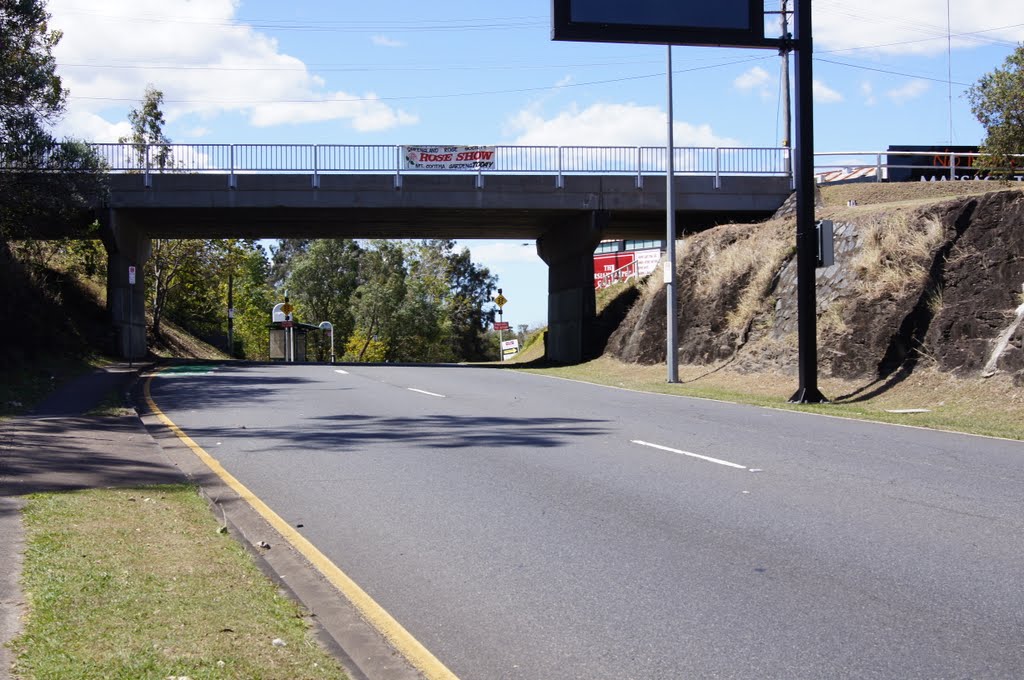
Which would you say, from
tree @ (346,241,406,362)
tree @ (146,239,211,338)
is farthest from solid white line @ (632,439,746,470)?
tree @ (346,241,406,362)

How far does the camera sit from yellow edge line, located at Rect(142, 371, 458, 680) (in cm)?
497

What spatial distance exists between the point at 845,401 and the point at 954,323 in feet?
8.15

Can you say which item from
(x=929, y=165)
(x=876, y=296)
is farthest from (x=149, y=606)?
(x=929, y=165)

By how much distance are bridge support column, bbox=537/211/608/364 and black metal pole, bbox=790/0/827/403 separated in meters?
17.0

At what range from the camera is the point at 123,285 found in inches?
1496

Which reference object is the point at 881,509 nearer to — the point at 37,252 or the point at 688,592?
the point at 688,592

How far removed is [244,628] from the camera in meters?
5.18

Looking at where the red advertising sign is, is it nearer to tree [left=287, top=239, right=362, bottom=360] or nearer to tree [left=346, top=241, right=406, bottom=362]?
tree [left=346, top=241, right=406, bottom=362]

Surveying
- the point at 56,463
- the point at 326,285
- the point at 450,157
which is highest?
the point at 450,157

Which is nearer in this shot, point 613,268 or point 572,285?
point 572,285

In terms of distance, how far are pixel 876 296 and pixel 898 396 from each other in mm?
3614

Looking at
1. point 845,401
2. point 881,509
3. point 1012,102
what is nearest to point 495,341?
point 1012,102

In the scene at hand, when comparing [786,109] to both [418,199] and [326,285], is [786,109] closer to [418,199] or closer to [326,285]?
[418,199]

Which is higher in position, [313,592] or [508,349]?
[508,349]
